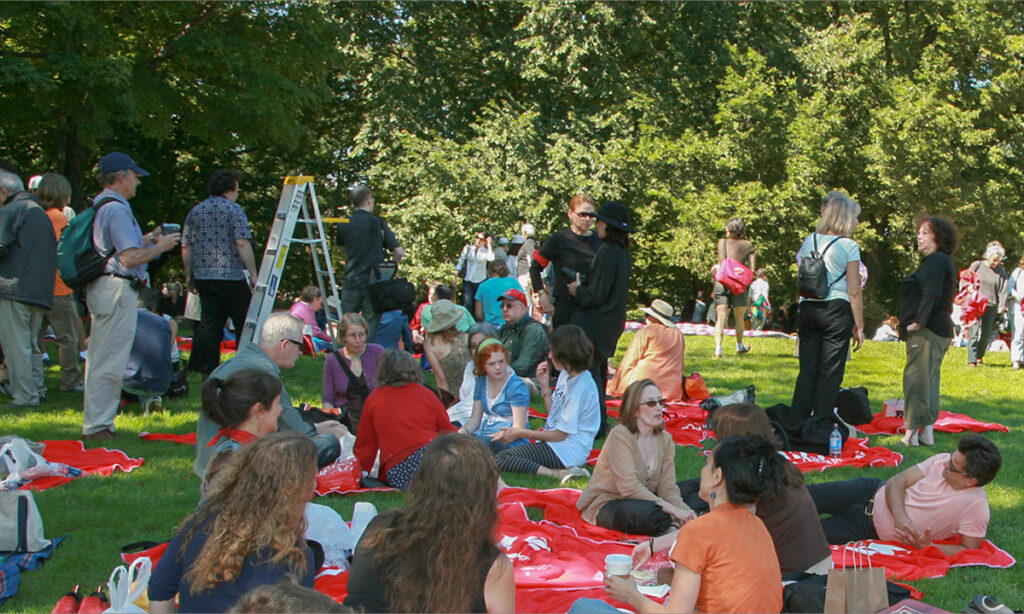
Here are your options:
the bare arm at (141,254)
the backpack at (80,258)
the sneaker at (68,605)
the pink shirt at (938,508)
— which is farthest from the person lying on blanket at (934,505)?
the backpack at (80,258)

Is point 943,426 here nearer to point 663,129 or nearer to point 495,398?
point 495,398

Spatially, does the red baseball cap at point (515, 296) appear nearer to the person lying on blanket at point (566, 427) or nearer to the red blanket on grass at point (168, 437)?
the person lying on blanket at point (566, 427)

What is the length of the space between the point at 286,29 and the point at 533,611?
16.1m

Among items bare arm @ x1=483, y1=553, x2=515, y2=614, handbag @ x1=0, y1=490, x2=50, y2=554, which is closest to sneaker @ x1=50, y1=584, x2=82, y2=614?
handbag @ x1=0, y1=490, x2=50, y2=554

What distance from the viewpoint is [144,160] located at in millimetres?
22750

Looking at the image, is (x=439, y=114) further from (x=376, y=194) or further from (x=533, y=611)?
(x=533, y=611)

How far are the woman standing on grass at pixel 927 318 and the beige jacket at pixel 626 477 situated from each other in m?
3.02

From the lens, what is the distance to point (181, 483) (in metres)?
6.41

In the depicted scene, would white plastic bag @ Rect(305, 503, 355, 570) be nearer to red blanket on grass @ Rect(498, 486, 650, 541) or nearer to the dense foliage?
red blanket on grass @ Rect(498, 486, 650, 541)

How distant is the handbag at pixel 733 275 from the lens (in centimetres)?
1301

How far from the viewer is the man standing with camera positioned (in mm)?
8539

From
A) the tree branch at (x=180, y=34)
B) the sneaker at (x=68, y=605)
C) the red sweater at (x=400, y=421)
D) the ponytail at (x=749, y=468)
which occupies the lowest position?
the sneaker at (x=68, y=605)

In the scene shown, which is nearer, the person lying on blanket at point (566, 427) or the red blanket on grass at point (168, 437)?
the person lying on blanket at point (566, 427)

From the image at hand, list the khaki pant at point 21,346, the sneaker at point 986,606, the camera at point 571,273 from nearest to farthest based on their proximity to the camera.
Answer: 1. the sneaker at point 986,606
2. the khaki pant at point 21,346
3. the camera at point 571,273
